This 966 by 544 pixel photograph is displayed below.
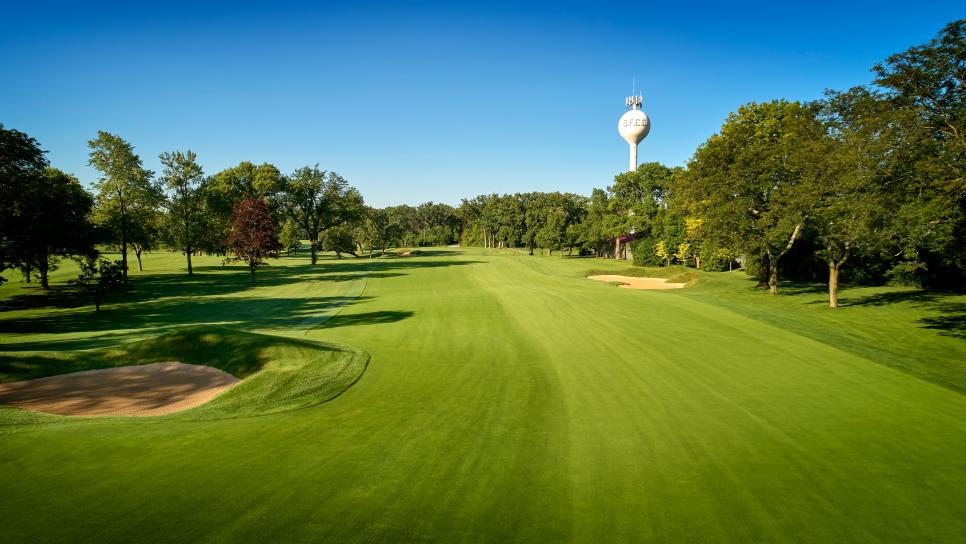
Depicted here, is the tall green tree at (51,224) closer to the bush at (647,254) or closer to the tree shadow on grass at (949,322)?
the tree shadow on grass at (949,322)

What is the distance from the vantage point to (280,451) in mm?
8992

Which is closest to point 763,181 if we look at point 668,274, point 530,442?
point 668,274

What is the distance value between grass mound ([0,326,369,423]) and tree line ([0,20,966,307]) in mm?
19379

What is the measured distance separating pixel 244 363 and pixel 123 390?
3545 mm

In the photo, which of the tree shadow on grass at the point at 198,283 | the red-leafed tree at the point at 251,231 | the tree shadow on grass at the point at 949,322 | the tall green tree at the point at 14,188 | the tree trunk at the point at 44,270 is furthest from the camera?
the red-leafed tree at the point at 251,231

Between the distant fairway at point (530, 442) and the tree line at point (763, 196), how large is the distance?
256 inches

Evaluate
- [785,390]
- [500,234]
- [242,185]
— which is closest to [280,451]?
[785,390]

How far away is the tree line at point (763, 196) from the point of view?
19031 millimetres

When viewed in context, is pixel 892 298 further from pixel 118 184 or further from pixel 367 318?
pixel 118 184

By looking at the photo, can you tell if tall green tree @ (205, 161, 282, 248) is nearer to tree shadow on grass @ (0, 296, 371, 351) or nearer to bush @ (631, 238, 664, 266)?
tree shadow on grass @ (0, 296, 371, 351)

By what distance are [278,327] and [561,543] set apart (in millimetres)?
23654

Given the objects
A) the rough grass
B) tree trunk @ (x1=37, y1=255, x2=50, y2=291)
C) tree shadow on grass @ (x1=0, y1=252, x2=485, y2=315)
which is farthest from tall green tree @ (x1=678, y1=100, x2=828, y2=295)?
tree trunk @ (x1=37, y1=255, x2=50, y2=291)

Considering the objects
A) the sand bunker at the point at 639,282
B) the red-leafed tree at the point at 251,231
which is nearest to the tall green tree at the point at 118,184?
the red-leafed tree at the point at 251,231

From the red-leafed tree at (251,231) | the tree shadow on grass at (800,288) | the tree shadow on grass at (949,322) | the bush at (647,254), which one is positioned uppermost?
the red-leafed tree at (251,231)
